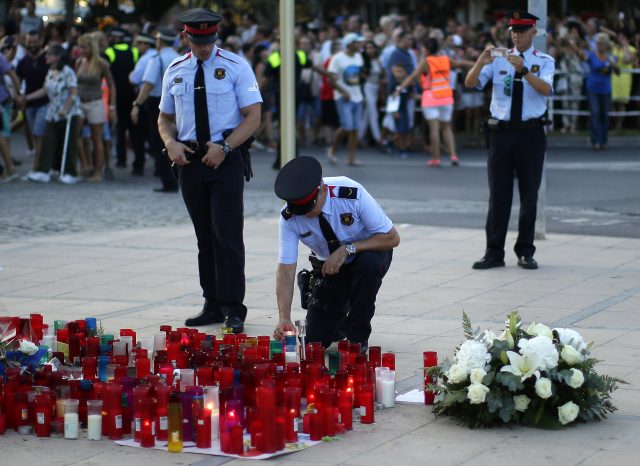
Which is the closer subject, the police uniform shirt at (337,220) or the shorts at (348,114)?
the police uniform shirt at (337,220)

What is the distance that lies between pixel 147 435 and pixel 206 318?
2906 millimetres

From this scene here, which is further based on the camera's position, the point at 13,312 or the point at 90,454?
the point at 13,312

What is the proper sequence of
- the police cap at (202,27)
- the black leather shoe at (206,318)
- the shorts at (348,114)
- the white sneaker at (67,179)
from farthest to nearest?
the shorts at (348,114) → the white sneaker at (67,179) → the black leather shoe at (206,318) → the police cap at (202,27)

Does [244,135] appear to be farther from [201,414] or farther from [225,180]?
[201,414]

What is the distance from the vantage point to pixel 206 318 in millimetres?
8797

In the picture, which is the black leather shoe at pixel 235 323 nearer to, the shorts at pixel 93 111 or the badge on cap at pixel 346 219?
the badge on cap at pixel 346 219

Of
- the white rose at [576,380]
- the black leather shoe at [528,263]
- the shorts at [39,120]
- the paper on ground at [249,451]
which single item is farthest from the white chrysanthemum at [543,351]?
the shorts at [39,120]

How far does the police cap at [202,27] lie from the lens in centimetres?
834

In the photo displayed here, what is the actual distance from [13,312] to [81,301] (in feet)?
1.95

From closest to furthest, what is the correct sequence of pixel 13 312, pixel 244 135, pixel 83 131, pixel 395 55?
pixel 244 135 → pixel 13 312 → pixel 83 131 → pixel 395 55

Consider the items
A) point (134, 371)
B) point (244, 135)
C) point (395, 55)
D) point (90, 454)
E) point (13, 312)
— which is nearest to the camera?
point (90, 454)

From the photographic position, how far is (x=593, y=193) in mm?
16391

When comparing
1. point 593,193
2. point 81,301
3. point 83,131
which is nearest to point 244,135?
point 81,301

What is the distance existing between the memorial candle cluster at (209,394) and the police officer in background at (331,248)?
0.49 metres
